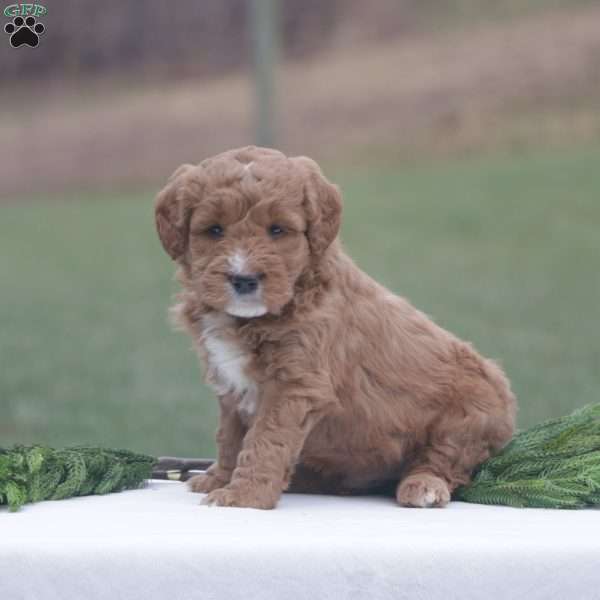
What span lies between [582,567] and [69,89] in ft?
54.0

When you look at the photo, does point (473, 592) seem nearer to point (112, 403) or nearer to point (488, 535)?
point (488, 535)

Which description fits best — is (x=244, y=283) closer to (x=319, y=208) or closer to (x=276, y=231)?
(x=276, y=231)

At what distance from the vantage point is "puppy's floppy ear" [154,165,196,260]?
3.99 meters

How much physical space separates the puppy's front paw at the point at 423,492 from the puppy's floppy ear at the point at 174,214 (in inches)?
44.2

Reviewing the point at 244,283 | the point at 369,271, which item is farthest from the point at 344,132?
the point at 244,283

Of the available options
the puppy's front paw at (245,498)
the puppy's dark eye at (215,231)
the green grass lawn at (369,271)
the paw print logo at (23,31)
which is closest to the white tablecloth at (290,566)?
the puppy's front paw at (245,498)

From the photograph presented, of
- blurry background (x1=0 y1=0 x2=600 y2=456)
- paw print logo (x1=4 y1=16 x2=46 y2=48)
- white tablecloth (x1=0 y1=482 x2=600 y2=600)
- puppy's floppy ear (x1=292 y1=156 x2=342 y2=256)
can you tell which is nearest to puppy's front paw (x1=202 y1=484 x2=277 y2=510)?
white tablecloth (x1=0 y1=482 x2=600 y2=600)

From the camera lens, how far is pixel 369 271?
618 inches

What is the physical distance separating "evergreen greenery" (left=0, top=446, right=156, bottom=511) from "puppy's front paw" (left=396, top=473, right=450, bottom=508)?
3.37 ft

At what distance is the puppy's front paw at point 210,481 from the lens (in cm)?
438

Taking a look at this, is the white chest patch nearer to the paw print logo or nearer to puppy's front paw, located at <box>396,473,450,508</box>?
puppy's front paw, located at <box>396,473,450,508</box>

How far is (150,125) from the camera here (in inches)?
803

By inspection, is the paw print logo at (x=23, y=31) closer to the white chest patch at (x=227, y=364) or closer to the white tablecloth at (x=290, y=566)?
the white chest patch at (x=227, y=364)

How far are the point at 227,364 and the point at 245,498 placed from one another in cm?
48
